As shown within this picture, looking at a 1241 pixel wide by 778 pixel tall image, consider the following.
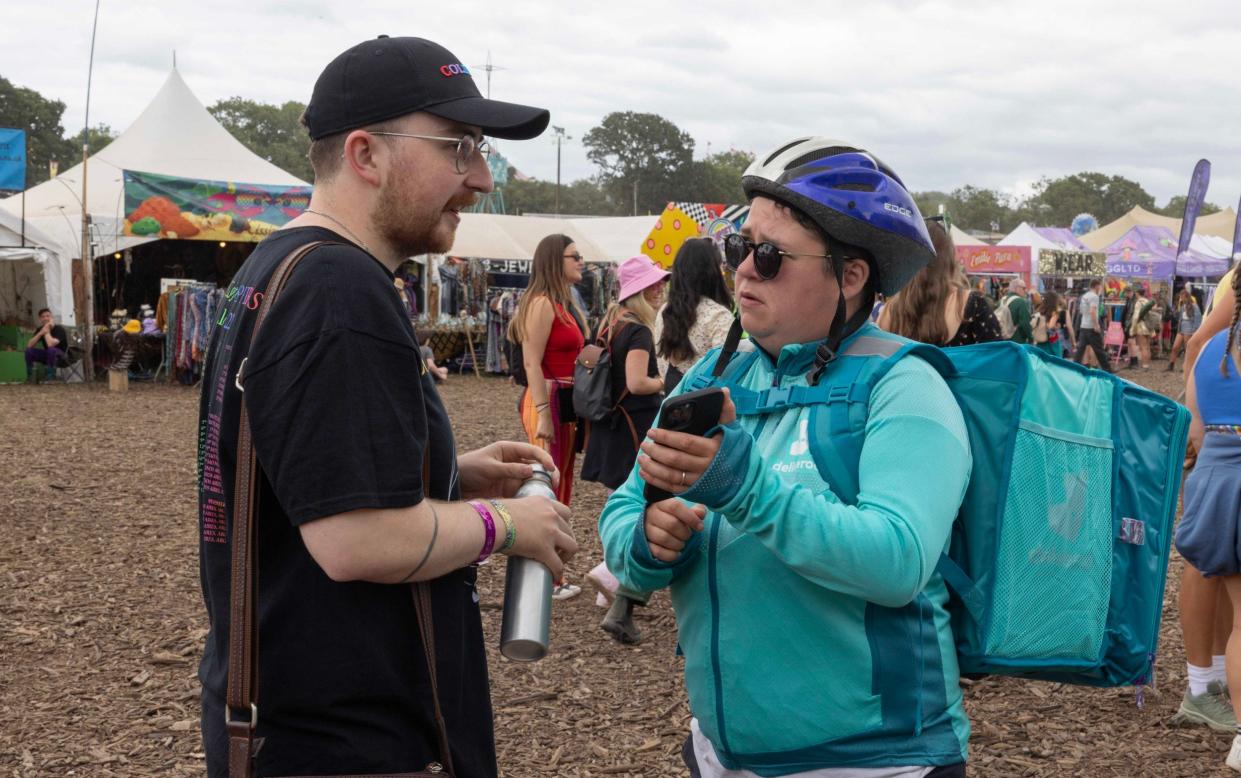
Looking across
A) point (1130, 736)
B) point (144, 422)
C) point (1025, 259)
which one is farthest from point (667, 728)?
point (1025, 259)

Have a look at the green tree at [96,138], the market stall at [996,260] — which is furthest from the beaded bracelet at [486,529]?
the green tree at [96,138]

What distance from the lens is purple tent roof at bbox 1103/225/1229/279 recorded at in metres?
35.0

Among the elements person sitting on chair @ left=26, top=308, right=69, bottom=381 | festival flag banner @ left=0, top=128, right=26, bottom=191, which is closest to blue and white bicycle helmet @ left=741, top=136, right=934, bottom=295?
person sitting on chair @ left=26, top=308, right=69, bottom=381

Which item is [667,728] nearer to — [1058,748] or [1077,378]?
[1058,748]

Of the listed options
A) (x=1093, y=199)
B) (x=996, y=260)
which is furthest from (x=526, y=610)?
(x=1093, y=199)

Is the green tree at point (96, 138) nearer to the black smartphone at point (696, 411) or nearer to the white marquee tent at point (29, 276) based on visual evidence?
the white marquee tent at point (29, 276)

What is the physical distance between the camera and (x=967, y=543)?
185cm

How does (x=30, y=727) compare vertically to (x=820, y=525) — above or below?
below

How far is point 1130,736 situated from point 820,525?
3.63 meters

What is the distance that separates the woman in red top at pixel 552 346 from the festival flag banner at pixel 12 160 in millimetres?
18124

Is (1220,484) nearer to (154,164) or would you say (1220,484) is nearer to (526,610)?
(526,610)

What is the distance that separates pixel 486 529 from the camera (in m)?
1.72

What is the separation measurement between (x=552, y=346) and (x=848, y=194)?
4484 millimetres

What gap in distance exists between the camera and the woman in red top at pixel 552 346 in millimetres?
6207
